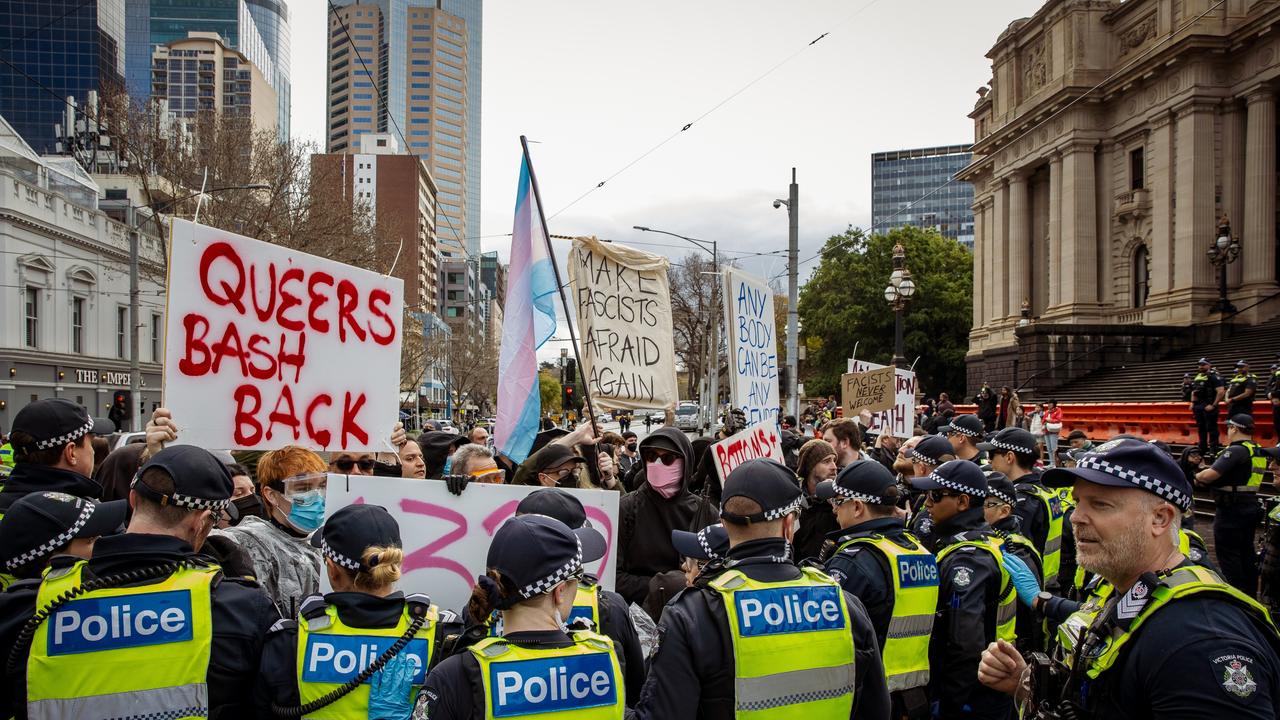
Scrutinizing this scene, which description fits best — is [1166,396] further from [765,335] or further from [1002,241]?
[765,335]

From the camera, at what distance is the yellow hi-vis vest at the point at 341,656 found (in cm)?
279

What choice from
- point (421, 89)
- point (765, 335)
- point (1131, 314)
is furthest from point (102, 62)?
point (765, 335)

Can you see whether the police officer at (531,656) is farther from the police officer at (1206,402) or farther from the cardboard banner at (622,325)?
the police officer at (1206,402)

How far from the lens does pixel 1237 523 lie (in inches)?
332

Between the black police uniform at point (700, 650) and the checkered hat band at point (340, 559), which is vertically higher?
the checkered hat band at point (340, 559)

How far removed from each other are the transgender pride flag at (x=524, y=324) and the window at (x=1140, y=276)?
125ft

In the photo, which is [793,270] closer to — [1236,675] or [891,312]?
[1236,675]

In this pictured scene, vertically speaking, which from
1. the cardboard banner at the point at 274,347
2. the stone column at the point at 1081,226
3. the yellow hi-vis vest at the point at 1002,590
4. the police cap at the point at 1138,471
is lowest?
the yellow hi-vis vest at the point at 1002,590

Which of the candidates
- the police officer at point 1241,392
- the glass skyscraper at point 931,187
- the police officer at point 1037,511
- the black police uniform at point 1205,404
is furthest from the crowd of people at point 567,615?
the glass skyscraper at point 931,187

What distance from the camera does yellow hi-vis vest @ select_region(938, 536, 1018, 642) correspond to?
430 centimetres

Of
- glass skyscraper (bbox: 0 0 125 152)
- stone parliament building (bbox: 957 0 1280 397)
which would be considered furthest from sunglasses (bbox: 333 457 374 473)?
glass skyscraper (bbox: 0 0 125 152)

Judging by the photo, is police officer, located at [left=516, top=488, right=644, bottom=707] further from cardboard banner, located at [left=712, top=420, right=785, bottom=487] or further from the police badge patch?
cardboard banner, located at [left=712, top=420, right=785, bottom=487]

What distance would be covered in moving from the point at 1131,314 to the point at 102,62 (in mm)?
→ 108431

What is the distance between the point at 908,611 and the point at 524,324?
10.0 ft
